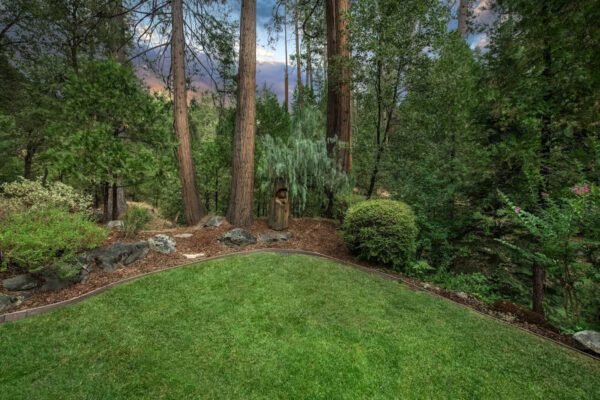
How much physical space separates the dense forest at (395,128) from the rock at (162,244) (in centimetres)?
120

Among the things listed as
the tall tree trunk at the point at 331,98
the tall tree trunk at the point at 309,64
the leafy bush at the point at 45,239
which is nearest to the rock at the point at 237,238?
the leafy bush at the point at 45,239

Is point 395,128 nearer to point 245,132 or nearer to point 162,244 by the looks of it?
point 245,132

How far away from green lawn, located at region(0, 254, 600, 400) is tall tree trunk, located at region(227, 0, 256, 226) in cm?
202

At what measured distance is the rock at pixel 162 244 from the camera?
377 centimetres

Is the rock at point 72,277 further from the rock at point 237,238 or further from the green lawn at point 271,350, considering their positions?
the rock at point 237,238

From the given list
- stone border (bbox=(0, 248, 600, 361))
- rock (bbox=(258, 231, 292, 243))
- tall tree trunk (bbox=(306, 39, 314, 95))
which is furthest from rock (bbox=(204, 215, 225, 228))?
tall tree trunk (bbox=(306, 39, 314, 95))

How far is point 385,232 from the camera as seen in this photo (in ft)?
12.4

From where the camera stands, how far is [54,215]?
3080mm

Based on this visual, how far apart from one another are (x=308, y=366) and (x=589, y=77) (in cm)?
396

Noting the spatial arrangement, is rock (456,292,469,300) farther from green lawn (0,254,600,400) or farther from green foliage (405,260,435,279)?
green foliage (405,260,435,279)

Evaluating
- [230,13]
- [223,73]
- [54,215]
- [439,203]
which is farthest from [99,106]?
[439,203]

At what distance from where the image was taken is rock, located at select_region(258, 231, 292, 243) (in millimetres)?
4531

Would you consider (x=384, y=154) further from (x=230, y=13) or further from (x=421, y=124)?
(x=230, y=13)

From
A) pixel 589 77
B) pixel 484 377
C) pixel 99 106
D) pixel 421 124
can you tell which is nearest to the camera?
pixel 484 377
